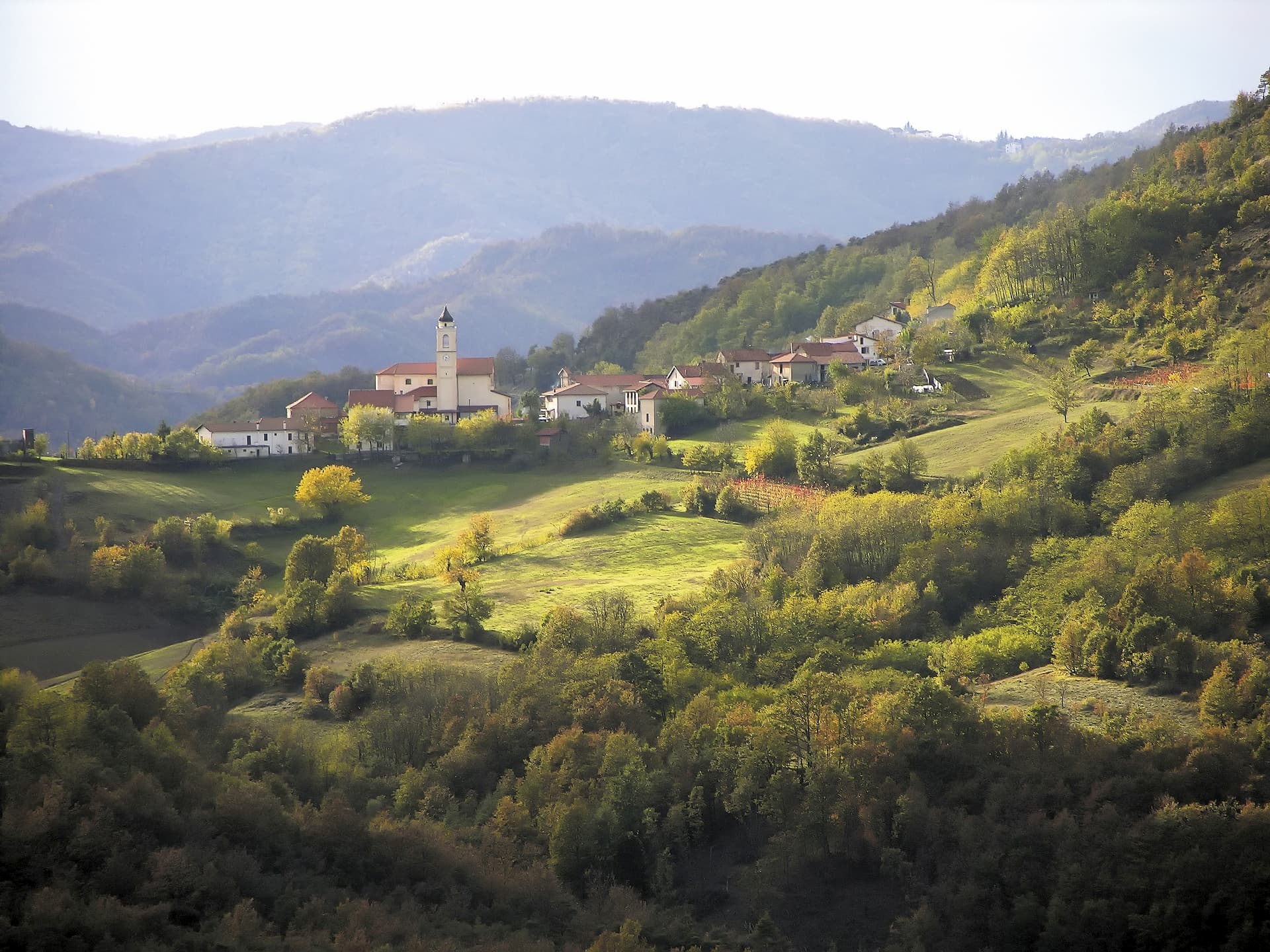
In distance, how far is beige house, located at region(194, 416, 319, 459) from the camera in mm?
91188

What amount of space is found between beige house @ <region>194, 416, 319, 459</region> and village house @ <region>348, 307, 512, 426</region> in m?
8.67

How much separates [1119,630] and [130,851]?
31383 mm

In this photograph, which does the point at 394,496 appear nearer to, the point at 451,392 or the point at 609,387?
the point at 451,392

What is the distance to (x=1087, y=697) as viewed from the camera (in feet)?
135

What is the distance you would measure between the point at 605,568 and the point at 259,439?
3930 centimetres

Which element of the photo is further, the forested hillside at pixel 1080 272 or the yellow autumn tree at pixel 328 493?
the forested hillside at pixel 1080 272

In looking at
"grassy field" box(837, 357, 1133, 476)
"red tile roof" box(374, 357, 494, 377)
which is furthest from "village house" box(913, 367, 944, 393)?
→ "red tile roof" box(374, 357, 494, 377)

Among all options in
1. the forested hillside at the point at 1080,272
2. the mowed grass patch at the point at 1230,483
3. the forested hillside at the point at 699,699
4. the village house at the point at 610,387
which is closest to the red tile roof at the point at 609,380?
the village house at the point at 610,387

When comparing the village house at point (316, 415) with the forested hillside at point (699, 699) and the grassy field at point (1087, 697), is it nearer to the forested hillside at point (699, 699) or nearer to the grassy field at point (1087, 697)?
the forested hillside at point (699, 699)

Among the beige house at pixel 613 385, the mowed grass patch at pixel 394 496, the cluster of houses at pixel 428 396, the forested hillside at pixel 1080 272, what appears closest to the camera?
the mowed grass patch at pixel 394 496

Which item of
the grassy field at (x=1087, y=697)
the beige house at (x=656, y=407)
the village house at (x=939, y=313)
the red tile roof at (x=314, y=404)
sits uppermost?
the village house at (x=939, y=313)

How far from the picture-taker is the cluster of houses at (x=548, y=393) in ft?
301

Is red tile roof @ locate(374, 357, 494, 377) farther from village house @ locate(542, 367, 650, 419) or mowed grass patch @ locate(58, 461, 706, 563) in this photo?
mowed grass patch @ locate(58, 461, 706, 563)

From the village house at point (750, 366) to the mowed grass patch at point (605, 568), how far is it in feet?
105
